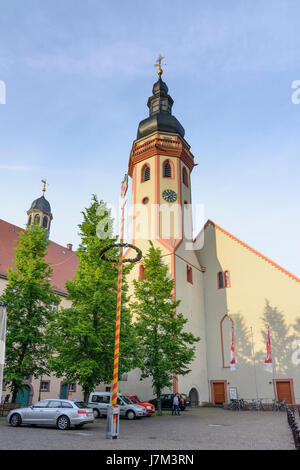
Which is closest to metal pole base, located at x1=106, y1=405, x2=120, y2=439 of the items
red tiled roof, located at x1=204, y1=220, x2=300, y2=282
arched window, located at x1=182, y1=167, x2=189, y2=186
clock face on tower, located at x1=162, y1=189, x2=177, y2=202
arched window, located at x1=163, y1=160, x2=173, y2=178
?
red tiled roof, located at x1=204, y1=220, x2=300, y2=282

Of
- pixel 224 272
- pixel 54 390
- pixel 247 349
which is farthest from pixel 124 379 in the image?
pixel 224 272

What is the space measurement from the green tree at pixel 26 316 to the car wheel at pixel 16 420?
5915mm

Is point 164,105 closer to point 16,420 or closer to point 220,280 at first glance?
point 220,280

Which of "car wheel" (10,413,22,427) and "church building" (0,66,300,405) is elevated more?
"church building" (0,66,300,405)

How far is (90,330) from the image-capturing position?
61.4ft

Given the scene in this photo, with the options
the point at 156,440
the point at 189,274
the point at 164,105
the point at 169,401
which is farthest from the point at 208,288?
the point at 156,440

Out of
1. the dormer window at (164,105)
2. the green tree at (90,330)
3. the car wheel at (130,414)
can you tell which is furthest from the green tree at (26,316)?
the dormer window at (164,105)

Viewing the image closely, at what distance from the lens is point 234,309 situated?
32625mm

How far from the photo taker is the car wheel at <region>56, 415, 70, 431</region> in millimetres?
14863

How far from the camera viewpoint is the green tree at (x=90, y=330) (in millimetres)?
18109

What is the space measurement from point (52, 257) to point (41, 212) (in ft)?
40.9

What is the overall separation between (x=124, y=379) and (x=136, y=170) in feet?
65.1

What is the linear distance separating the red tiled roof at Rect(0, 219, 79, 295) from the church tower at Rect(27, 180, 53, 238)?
787 centimetres

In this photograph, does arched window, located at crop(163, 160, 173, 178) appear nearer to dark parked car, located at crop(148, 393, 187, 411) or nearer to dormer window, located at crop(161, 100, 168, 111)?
dormer window, located at crop(161, 100, 168, 111)
